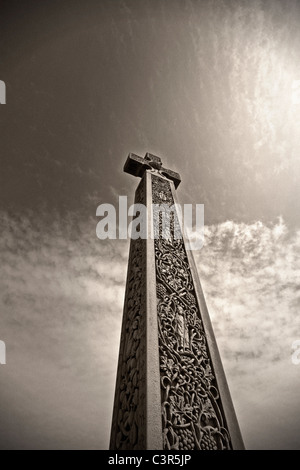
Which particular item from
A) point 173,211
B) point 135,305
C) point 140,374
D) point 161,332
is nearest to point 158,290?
point 135,305

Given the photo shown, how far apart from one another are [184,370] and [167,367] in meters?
0.17

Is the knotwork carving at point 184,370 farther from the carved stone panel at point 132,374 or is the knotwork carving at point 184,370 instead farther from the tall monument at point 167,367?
the carved stone panel at point 132,374

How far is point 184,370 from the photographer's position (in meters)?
1.93

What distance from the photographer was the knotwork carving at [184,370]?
5.33 ft

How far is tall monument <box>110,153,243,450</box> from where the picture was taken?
1.58m

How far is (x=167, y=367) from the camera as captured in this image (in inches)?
72.6

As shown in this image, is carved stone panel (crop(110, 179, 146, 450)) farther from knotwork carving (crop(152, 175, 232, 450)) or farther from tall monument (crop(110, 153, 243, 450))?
knotwork carving (crop(152, 175, 232, 450))

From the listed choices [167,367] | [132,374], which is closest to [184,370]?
[167,367]

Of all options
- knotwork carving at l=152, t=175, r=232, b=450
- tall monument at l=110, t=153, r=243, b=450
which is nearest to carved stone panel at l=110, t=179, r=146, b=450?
tall monument at l=110, t=153, r=243, b=450

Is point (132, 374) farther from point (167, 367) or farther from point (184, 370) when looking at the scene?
point (184, 370)

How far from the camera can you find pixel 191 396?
5.96ft
